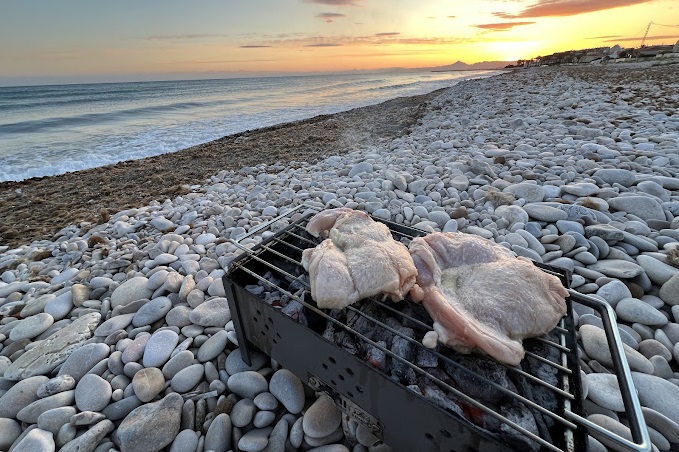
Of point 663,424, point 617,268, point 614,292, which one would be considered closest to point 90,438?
point 663,424

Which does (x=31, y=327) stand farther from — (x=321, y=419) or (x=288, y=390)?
(x=321, y=419)

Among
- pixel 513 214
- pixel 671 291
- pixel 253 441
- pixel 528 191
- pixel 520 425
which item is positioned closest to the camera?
pixel 520 425

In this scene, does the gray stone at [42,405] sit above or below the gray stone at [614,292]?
below

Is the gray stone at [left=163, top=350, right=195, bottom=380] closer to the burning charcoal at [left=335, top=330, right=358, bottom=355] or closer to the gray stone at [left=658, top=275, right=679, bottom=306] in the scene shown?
the burning charcoal at [left=335, top=330, right=358, bottom=355]

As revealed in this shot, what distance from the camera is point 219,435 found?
1.83 metres

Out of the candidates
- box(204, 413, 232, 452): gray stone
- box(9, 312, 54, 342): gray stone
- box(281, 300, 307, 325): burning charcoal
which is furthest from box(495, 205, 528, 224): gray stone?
box(9, 312, 54, 342): gray stone

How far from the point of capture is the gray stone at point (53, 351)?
2.28 metres

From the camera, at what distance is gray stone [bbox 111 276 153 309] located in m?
2.91

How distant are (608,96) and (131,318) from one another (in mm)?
12708

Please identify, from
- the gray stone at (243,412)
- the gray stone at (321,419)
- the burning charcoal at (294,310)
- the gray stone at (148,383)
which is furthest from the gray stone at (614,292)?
the gray stone at (148,383)

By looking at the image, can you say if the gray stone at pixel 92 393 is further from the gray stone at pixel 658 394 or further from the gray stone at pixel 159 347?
the gray stone at pixel 658 394

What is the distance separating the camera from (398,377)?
1495 mm

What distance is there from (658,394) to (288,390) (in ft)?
6.87

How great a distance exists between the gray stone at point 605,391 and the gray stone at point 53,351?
354 centimetres
